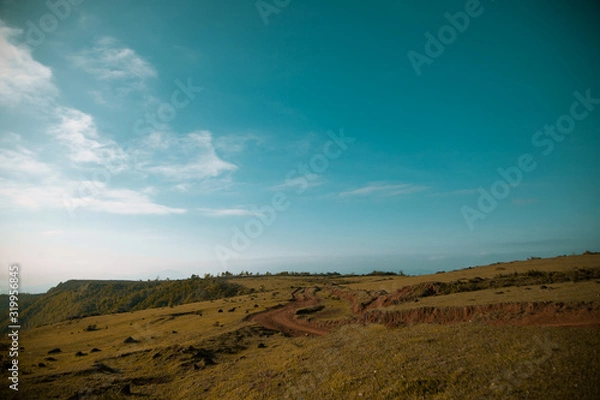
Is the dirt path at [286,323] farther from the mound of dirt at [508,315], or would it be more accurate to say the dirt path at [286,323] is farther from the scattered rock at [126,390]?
the scattered rock at [126,390]

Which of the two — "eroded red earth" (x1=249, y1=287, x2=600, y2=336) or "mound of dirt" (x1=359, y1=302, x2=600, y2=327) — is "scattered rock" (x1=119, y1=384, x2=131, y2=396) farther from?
"mound of dirt" (x1=359, y1=302, x2=600, y2=327)

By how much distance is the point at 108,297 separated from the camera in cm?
10962

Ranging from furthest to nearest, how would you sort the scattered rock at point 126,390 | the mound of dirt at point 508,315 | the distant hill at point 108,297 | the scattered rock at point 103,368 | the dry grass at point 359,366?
the distant hill at point 108,297, the scattered rock at point 103,368, the scattered rock at point 126,390, the mound of dirt at point 508,315, the dry grass at point 359,366

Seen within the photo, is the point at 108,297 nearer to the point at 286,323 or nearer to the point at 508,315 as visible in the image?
the point at 286,323

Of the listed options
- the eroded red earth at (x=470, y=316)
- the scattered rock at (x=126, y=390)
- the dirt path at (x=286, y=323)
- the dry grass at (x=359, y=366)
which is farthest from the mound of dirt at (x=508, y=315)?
the scattered rock at (x=126, y=390)

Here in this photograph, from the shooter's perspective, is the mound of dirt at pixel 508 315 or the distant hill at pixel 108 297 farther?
the distant hill at pixel 108 297

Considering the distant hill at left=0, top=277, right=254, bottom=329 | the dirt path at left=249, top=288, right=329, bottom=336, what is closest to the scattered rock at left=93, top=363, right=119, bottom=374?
the dirt path at left=249, top=288, right=329, bottom=336

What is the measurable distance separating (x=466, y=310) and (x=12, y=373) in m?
29.5

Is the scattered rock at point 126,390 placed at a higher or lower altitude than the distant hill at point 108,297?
higher

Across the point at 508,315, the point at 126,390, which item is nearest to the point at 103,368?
the point at 126,390

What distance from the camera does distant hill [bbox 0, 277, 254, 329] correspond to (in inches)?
3430

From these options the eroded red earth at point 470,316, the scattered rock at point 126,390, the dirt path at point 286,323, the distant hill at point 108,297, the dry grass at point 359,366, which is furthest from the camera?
the distant hill at point 108,297

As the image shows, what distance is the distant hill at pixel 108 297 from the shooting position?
87.1 meters

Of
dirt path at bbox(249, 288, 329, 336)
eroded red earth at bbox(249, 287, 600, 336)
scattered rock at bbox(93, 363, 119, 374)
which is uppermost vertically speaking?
eroded red earth at bbox(249, 287, 600, 336)
